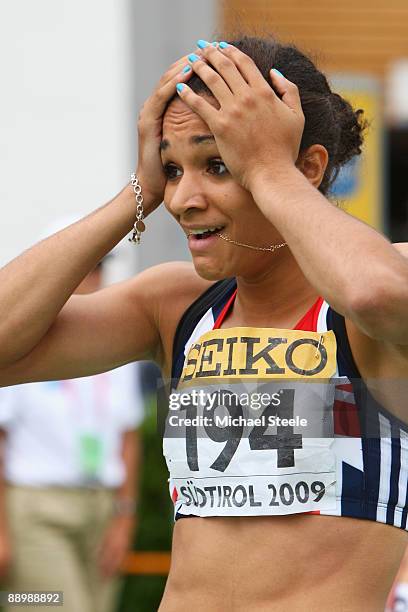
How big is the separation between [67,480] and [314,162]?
3.32 m

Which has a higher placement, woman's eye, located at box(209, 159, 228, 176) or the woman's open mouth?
woman's eye, located at box(209, 159, 228, 176)

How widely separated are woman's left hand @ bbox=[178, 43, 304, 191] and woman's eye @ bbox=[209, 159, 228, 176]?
7 cm

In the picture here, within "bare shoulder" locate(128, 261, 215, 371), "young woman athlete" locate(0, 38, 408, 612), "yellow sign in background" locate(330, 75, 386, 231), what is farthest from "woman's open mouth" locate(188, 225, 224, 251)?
"yellow sign in background" locate(330, 75, 386, 231)

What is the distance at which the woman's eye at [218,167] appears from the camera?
2.70 meters

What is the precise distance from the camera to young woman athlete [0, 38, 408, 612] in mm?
2553

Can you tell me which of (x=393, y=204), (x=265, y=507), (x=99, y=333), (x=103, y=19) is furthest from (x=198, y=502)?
(x=393, y=204)

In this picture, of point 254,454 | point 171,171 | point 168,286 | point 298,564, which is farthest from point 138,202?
point 298,564

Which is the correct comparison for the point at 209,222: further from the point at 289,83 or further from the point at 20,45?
the point at 20,45

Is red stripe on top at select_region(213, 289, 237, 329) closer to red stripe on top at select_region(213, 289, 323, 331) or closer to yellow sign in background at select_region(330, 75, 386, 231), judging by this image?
red stripe on top at select_region(213, 289, 323, 331)

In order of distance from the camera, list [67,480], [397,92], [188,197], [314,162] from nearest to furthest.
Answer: [188,197] → [314,162] → [67,480] → [397,92]

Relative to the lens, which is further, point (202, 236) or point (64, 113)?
point (64, 113)

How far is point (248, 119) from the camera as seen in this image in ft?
8.51

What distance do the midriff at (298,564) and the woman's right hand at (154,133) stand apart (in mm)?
771

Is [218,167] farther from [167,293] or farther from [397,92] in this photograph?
[397,92]
